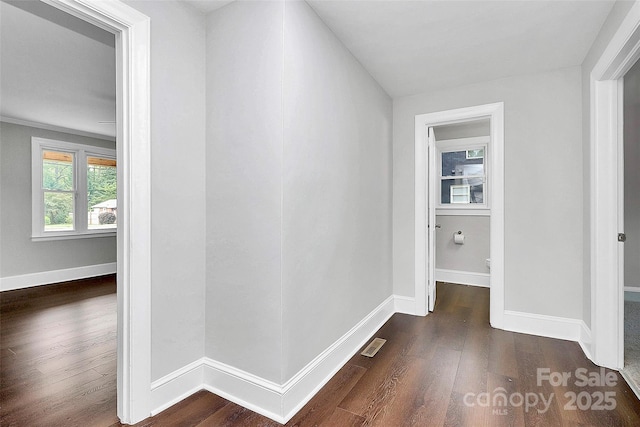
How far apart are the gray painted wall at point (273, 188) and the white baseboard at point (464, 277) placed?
2987 mm

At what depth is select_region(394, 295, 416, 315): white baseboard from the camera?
3426 mm

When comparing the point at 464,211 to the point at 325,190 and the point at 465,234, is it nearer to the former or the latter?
the point at 465,234

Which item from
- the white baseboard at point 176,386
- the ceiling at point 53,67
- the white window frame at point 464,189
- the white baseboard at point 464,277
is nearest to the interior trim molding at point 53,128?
the ceiling at point 53,67

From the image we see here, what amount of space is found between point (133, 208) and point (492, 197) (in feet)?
9.83

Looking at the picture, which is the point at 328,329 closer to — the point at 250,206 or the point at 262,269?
the point at 262,269

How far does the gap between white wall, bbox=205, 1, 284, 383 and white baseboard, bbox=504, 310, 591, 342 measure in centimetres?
239

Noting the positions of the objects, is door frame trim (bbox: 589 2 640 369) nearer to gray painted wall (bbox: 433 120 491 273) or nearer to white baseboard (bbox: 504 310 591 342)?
white baseboard (bbox: 504 310 591 342)

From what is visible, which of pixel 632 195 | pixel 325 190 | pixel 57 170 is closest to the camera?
pixel 325 190

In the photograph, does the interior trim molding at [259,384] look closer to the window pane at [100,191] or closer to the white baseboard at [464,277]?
the white baseboard at [464,277]

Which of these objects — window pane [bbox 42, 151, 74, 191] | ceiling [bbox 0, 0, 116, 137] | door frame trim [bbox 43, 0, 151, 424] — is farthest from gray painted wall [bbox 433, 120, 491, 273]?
window pane [bbox 42, 151, 74, 191]

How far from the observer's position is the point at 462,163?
4.82 meters

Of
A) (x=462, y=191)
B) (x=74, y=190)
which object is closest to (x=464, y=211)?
(x=462, y=191)

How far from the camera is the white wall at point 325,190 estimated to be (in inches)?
71.6

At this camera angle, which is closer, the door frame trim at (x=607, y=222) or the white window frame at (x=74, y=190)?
the door frame trim at (x=607, y=222)
